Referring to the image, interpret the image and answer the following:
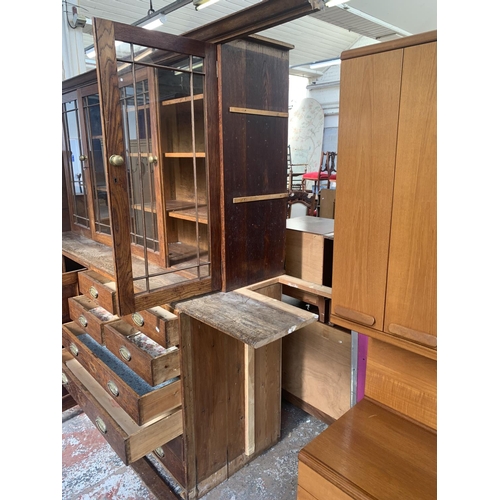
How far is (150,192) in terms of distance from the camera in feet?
5.52

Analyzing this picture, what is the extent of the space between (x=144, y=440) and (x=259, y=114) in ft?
4.21

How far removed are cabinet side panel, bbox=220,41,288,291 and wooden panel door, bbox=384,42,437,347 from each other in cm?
65

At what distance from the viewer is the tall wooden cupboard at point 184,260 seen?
133 cm

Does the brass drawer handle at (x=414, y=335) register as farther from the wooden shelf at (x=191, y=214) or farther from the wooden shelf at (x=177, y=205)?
the wooden shelf at (x=177, y=205)

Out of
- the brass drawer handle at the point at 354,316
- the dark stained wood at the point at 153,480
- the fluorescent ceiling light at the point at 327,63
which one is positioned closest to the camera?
the brass drawer handle at the point at 354,316

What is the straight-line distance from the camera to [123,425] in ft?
4.81

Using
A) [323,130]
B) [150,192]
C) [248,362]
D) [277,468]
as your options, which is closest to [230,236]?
[150,192]

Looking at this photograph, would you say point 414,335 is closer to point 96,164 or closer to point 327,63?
point 96,164

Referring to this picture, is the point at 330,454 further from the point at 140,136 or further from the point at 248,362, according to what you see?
the point at 140,136

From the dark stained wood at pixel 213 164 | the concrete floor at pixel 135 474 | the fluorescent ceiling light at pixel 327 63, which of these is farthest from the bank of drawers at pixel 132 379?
the fluorescent ceiling light at pixel 327 63

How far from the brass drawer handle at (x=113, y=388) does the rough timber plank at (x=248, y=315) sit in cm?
43

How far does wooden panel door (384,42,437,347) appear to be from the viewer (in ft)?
2.97

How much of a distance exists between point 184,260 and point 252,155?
0.54 meters

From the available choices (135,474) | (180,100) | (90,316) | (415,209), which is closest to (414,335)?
(415,209)
